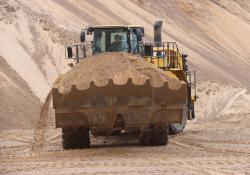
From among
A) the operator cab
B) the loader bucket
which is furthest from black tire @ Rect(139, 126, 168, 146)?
the operator cab

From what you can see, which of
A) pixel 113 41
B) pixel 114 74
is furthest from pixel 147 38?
pixel 114 74

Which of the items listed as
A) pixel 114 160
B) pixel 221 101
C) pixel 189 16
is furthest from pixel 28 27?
pixel 114 160

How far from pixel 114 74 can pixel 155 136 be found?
5.87 feet

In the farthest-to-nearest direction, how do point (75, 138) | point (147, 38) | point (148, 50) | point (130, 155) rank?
point (147, 38)
point (148, 50)
point (75, 138)
point (130, 155)

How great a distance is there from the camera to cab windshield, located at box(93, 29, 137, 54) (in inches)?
701

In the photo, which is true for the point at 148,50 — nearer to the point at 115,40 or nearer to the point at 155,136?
the point at 115,40

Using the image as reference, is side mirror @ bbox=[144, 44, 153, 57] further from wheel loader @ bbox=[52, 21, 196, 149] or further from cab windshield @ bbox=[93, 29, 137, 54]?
wheel loader @ bbox=[52, 21, 196, 149]

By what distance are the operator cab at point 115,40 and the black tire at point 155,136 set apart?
2.54 metres

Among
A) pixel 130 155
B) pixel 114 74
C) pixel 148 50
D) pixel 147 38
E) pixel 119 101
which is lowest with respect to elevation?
pixel 130 155

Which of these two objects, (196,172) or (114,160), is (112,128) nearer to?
(114,160)

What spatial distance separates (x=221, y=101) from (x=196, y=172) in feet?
68.1

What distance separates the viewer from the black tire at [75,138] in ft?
51.9

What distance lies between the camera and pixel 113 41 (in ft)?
58.5

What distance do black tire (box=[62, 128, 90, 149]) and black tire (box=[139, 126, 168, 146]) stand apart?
125 centimetres
